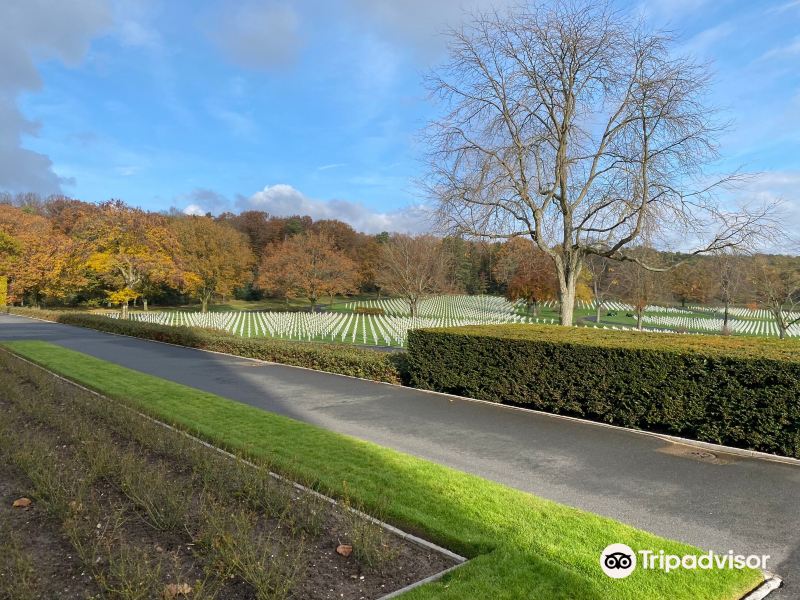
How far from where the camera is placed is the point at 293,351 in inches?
615

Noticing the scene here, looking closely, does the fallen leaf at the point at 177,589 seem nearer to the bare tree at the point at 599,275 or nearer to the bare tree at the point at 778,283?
the bare tree at the point at 778,283

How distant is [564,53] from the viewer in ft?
42.4

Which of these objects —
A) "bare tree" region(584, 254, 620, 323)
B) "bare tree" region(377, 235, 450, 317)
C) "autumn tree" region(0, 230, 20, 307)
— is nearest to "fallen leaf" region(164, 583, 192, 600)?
"bare tree" region(584, 254, 620, 323)

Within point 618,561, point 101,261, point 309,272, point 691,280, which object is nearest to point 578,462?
point 618,561

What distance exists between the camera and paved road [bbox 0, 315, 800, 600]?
16.0 feet

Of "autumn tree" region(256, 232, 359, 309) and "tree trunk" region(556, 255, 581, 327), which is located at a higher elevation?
"autumn tree" region(256, 232, 359, 309)

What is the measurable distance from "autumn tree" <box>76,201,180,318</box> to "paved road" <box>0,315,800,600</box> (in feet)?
77.2

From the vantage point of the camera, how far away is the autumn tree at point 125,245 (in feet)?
106

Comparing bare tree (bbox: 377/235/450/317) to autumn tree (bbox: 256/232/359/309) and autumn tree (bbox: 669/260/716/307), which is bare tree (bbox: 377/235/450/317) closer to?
autumn tree (bbox: 256/232/359/309)

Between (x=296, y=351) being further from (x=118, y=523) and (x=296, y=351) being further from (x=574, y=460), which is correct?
(x=118, y=523)

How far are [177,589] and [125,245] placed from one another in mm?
34564

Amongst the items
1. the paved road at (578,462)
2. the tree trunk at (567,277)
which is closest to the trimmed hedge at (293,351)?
the paved road at (578,462)

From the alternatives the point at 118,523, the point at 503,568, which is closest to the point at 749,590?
the point at 503,568

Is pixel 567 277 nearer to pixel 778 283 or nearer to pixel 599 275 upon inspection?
pixel 778 283
